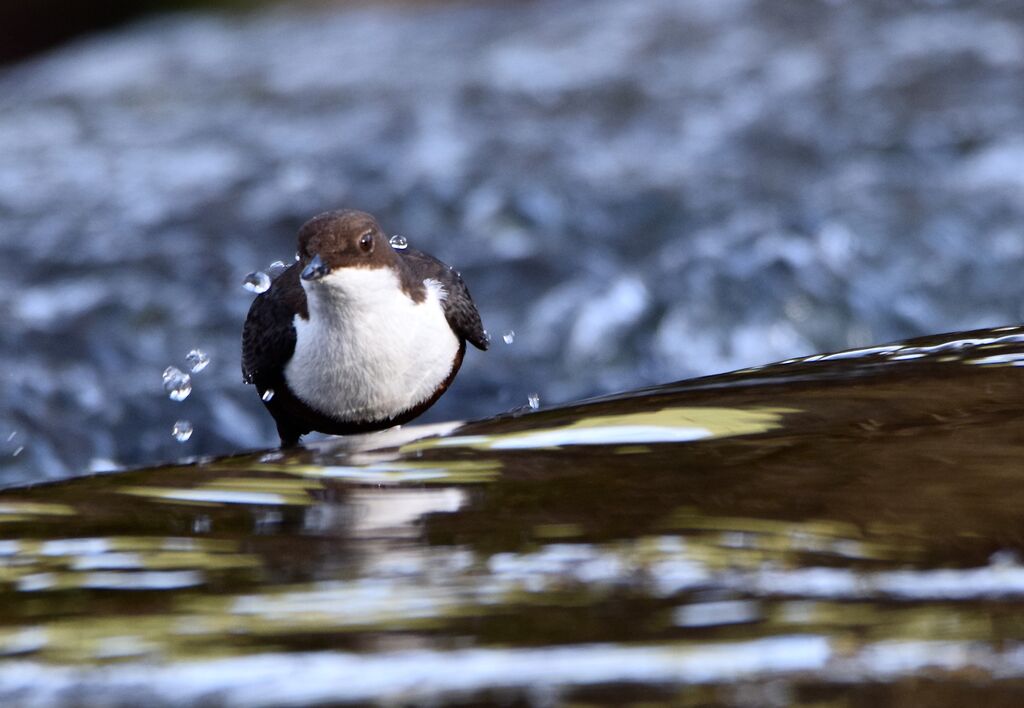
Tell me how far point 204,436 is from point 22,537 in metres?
3.52

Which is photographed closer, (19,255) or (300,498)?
(300,498)

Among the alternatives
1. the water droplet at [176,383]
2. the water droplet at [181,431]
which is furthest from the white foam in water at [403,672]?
the water droplet at [176,383]

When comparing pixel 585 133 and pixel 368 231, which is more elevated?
pixel 585 133

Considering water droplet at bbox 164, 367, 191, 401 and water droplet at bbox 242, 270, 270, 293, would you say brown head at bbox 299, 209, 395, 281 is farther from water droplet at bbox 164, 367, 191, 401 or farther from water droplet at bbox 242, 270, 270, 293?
water droplet at bbox 164, 367, 191, 401

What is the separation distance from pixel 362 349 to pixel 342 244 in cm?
28

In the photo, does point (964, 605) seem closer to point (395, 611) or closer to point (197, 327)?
point (395, 611)

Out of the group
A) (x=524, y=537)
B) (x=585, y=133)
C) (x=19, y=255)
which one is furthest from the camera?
(x=585, y=133)

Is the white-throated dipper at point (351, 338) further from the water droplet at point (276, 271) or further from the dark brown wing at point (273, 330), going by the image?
the water droplet at point (276, 271)

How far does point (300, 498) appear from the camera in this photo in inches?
111

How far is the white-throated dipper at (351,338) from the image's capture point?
3684mm

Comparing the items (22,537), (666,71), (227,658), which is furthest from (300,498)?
(666,71)

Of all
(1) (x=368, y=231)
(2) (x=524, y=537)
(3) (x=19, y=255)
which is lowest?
(2) (x=524, y=537)

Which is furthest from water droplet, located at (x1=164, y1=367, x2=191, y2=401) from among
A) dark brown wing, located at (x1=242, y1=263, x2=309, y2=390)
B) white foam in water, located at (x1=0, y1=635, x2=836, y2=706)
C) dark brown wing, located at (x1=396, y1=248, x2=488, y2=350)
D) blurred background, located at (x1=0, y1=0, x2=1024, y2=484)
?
white foam in water, located at (x1=0, y1=635, x2=836, y2=706)

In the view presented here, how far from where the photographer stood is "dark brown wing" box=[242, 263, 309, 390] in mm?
3871
